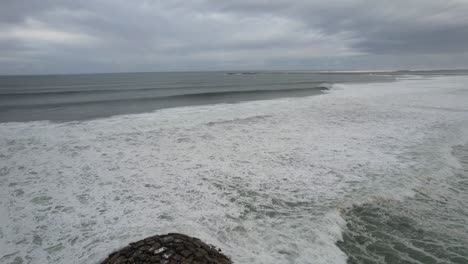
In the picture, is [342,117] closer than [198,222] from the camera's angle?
No

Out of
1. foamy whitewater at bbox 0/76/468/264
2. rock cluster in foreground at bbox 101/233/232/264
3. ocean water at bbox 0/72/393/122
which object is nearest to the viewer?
rock cluster in foreground at bbox 101/233/232/264

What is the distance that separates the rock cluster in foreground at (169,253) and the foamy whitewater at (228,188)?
0.53 metres

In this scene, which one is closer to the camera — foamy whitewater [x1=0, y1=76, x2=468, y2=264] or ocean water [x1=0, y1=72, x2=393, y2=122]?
foamy whitewater [x1=0, y1=76, x2=468, y2=264]

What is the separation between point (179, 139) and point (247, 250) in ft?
24.7

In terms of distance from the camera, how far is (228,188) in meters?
6.48

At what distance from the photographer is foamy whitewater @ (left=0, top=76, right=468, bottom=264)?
4438 millimetres

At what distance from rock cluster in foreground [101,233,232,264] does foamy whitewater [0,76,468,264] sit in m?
0.53

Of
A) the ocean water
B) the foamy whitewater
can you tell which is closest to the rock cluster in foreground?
the foamy whitewater

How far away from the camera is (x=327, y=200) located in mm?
5816

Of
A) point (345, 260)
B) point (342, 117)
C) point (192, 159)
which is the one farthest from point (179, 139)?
point (342, 117)

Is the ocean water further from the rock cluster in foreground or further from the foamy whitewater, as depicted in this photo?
the rock cluster in foreground

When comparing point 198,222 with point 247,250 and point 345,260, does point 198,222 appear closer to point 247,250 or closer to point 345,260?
point 247,250

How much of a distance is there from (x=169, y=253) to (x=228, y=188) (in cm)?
306

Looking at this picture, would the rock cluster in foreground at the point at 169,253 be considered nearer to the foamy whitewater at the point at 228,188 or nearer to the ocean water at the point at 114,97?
the foamy whitewater at the point at 228,188
